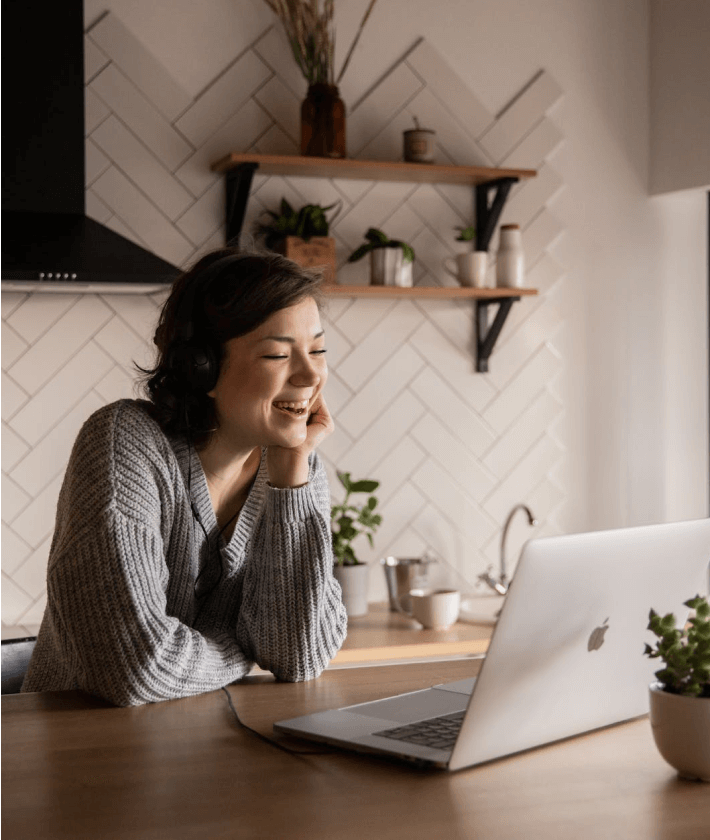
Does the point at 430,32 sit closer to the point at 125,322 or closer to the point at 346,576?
the point at 125,322

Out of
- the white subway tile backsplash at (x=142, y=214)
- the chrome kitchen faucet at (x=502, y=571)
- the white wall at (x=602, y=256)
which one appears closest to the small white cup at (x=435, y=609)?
the chrome kitchen faucet at (x=502, y=571)

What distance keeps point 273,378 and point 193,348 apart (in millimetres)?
142

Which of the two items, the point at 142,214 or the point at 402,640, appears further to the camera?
the point at 142,214

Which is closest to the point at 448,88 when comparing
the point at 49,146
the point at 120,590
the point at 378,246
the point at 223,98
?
the point at 378,246

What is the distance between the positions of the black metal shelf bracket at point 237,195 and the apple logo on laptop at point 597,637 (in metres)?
1.90

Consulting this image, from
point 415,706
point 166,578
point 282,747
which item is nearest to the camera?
point 282,747

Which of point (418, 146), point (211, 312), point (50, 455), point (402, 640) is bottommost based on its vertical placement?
point (402, 640)

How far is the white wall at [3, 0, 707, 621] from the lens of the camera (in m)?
3.29

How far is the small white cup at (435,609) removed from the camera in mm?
2761

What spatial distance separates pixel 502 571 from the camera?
3230mm

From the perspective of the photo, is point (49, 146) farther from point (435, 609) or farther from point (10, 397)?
point (435, 609)

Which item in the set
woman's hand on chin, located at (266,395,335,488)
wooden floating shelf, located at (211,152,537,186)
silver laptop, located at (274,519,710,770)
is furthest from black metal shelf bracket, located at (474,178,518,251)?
silver laptop, located at (274,519,710,770)

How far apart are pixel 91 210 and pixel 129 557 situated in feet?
5.51

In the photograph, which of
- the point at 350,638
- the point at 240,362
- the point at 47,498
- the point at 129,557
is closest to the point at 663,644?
the point at 129,557
